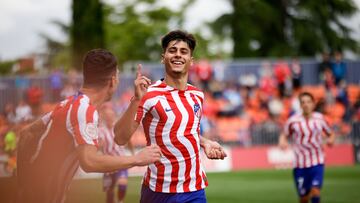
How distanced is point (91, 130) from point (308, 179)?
7.44m

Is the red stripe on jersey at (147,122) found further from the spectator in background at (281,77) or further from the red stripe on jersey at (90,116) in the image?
the spectator in background at (281,77)

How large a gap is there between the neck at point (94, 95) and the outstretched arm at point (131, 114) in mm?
342

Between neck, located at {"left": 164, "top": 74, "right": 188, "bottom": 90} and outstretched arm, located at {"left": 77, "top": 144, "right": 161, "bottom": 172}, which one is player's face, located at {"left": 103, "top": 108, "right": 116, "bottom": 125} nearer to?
neck, located at {"left": 164, "top": 74, "right": 188, "bottom": 90}

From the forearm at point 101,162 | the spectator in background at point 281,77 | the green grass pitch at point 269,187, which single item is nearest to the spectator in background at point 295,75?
the spectator in background at point 281,77

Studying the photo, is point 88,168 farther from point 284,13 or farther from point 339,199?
point 284,13

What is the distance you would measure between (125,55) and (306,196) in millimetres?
48632

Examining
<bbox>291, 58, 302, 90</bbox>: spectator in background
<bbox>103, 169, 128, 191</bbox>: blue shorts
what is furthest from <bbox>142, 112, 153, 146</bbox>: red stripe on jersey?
<bbox>291, 58, 302, 90</bbox>: spectator in background

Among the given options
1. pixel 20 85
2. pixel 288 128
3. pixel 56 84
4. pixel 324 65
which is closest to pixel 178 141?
pixel 288 128

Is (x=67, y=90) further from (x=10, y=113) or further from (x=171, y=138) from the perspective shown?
(x=171, y=138)

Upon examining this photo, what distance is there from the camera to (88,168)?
542 centimetres

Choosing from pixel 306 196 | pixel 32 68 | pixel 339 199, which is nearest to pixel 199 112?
pixel 306 196

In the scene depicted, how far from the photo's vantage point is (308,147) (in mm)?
12664

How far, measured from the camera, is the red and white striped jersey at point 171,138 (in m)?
6.80

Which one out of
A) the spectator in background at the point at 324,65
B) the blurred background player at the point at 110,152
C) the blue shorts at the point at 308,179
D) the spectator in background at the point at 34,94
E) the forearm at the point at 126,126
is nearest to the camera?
the forearm at the point at 126,126
